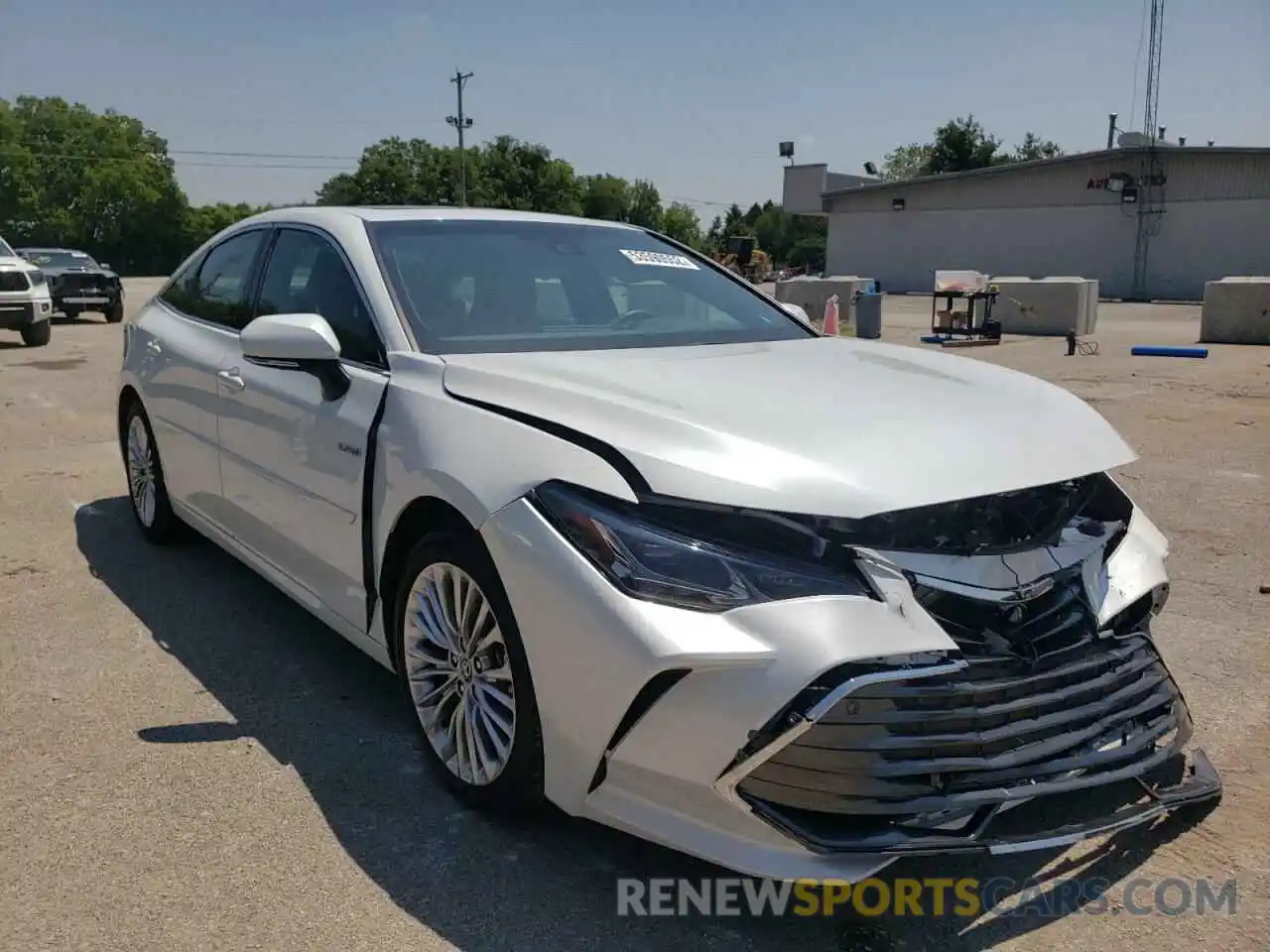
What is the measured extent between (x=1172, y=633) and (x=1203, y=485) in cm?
307

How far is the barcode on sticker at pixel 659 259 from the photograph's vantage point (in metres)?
4.21

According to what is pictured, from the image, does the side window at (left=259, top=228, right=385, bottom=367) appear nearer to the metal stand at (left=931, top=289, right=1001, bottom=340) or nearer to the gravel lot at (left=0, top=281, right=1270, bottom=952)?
the gravel lot at (left=0, top=281, right=1270, bottom=952)

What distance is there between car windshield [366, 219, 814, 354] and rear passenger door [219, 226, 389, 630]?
0.20 meters

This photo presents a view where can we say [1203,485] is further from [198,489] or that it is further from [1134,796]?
[198,489]

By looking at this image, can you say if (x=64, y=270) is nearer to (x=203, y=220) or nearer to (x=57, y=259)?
(x=57, y=259)

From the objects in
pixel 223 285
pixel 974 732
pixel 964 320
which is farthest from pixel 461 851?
pixel 964 320

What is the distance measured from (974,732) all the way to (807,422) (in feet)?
2.58

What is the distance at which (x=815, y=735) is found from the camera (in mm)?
2195

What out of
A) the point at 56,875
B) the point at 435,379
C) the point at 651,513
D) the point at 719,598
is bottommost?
the point at 56,875

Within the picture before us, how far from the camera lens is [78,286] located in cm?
2175

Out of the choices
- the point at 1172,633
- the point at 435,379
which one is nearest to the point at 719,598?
the point at 435,379

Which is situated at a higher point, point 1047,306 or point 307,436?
point 1047,306

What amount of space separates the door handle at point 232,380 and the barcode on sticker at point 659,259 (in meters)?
1.50

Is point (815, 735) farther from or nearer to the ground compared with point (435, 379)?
nearer to the ground
